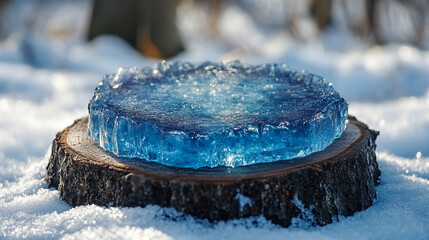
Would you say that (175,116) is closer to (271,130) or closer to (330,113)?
(271,130)

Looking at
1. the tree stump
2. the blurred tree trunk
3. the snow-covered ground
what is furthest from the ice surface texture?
the blurred tree trunk

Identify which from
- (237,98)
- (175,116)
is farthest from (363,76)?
(175,116)

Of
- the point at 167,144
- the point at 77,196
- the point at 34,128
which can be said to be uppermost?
the point at 167,144

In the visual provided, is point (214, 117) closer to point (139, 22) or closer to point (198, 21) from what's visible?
point (139, 22)

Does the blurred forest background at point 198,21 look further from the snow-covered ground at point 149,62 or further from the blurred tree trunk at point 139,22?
the snow-covered ground at point 149,62

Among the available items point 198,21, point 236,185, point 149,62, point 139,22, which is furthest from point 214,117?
point 198,21
